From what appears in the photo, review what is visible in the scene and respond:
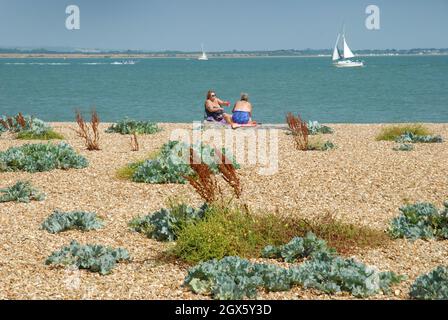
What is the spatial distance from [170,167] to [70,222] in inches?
120

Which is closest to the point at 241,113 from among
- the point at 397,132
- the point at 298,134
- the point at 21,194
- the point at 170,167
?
the point at 298,134

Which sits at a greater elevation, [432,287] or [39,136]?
[39,136]

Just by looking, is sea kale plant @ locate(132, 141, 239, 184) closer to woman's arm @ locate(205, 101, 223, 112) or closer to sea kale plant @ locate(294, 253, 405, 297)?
sea kale plant @ locate(294, 253, 405, 297)

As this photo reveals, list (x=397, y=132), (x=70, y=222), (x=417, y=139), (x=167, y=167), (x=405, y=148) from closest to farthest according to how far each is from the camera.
A: (x=70, y=222) < (x=167, y=167) < (x=405, y=148) < (x=417, y=139) < (x=397, y=132)

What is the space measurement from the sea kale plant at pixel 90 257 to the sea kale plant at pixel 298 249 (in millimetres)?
1424

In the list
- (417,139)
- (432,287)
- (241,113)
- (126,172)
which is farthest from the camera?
(241,113)

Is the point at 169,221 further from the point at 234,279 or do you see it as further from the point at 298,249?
the point at 234,279

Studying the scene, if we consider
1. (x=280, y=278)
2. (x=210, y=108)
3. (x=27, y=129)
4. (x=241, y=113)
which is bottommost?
(x=280, y=278)

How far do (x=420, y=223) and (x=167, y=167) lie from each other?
442 centimetres

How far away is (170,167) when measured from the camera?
10.6 m

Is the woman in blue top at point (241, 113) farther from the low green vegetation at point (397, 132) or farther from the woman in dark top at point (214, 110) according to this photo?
the low green vegetation at point (397, 132)

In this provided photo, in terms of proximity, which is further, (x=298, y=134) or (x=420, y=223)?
(x=298, y=134)

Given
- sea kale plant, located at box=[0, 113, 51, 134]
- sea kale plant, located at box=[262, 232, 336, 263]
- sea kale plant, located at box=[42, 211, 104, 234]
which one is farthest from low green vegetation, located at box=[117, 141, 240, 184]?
sea kale plant, located at box=[0, 113, 51, 134]
